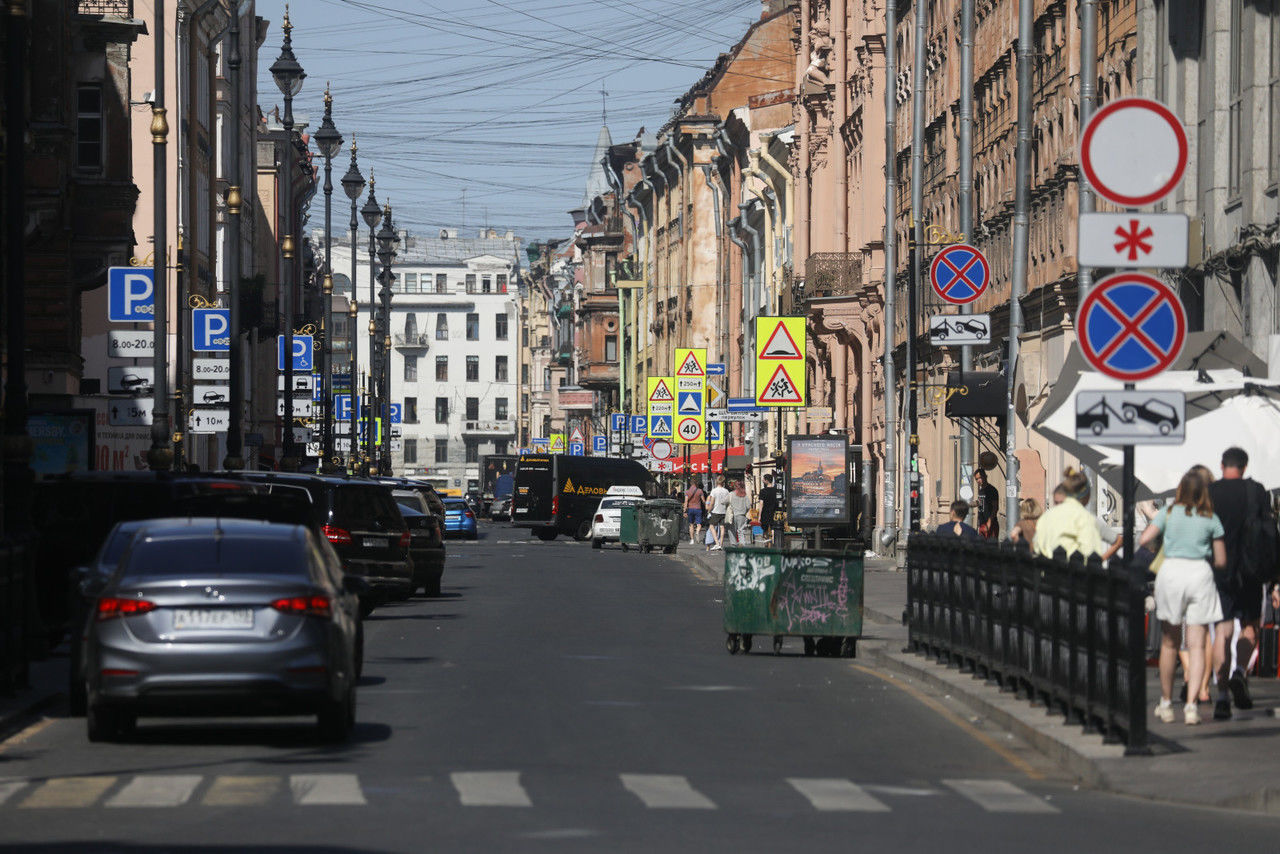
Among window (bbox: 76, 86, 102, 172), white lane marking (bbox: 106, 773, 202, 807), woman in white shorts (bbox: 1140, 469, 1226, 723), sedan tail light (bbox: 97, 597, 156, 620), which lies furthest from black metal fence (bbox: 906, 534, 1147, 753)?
window (bbox: 76, 86, 102, 172)

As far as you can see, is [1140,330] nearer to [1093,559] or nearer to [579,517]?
[1093,559]

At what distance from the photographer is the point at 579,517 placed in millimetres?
77500

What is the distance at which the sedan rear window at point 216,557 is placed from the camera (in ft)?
48.5

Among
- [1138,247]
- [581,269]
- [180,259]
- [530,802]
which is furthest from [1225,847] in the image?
[581,269]

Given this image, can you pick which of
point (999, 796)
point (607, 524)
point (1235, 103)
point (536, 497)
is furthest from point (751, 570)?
point (536, 497)

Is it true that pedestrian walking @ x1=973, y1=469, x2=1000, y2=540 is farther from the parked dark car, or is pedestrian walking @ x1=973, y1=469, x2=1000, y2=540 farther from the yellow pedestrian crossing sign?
the parked dark car

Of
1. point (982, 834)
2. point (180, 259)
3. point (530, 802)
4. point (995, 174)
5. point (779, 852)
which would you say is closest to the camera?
point (779, 852)

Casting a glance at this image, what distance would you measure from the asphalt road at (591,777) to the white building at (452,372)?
160m

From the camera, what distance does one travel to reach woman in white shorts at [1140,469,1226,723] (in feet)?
51.1

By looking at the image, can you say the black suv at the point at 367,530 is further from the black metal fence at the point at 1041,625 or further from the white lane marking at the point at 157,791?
the white lane marking at the point at 157,791

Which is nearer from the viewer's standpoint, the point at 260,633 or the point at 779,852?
the point at 779,852

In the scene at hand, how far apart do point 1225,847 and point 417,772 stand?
14.9ft

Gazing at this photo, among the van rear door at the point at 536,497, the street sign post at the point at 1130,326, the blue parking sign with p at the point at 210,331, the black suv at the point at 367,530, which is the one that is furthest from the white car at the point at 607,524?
the street sign post at the point at 1130,326

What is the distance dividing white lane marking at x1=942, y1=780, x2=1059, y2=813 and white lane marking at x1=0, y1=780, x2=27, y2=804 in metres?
4.80
